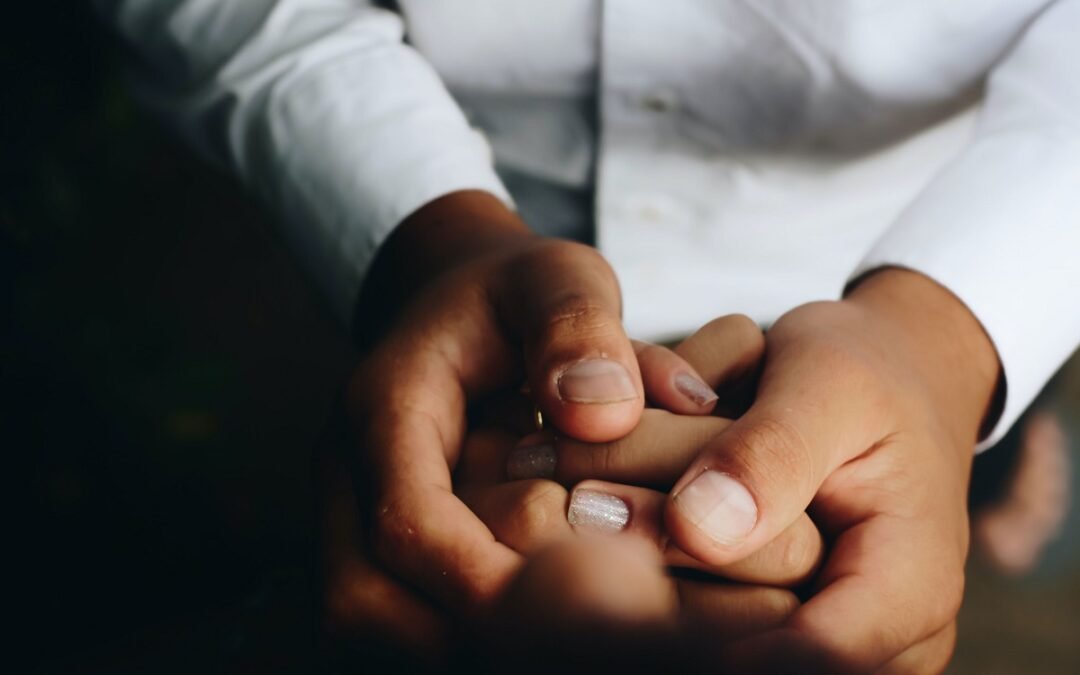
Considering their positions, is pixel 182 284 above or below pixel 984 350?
below

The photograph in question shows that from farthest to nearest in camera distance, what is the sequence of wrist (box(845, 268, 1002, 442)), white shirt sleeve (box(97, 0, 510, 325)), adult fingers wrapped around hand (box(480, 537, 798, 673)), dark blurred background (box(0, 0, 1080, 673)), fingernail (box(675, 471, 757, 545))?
dark blurred background (box(0, 0, 1080, 673)), white shirt sleeve (box(97, 0, 510, 325)), wrist (box(845, 268, 1002, 442)), fingernail (box(675, 471, 757, 545)), adult fingers wrapped around hand (box(480, 537, 798, 673))

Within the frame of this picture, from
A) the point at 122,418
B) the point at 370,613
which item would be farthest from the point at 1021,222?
the point at 122,418

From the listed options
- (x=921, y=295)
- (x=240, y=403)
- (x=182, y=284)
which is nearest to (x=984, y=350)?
(x=921, y=295)

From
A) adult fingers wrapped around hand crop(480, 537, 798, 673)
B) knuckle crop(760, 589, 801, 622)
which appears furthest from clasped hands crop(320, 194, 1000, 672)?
adult fingers wrapped around hand crop(480, 537, 798, 673)

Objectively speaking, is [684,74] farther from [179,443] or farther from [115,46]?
[179,443]

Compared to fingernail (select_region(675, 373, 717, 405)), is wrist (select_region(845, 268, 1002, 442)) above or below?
above

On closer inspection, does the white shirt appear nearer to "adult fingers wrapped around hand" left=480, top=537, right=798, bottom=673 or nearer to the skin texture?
the skin texture
